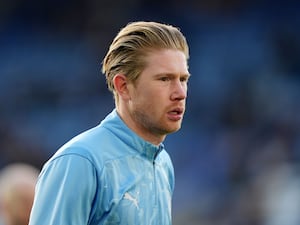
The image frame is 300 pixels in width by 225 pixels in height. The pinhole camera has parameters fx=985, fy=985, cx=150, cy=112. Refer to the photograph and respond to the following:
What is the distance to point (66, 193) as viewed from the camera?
11.9 feet

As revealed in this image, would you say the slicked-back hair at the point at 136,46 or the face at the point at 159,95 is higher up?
the slicked-back hair at the point at 136,46

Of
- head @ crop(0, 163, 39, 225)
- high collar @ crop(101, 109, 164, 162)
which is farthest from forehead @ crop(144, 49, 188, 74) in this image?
head @ crop(0, 163, 39, 225)

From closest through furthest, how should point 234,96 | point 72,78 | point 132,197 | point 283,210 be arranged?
point 132,197 < point 283,210 < point 234,96 < point 72,78

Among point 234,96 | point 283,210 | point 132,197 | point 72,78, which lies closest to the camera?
point 132,197

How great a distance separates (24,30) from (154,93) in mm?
7037

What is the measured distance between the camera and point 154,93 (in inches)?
152

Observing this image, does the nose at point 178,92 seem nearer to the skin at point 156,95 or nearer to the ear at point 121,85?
the skin at point 156,95

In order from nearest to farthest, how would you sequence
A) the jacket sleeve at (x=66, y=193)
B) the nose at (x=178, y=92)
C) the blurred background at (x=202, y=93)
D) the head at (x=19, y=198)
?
the jacket sleeve at (x=66, y=193) < the nose at (x=178, y=92) < the head at (x=19, y=198) < the blurred background at (x=202, y=93)

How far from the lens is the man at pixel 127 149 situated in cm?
365

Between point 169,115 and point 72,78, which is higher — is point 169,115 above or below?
below

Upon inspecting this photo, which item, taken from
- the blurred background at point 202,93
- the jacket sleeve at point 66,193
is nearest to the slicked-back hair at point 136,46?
the jacket sleeve at point 66,193

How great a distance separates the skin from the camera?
3.86 metres

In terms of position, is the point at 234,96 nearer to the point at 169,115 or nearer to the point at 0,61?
the point at 0,61

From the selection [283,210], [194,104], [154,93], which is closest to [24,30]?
[194,104]
